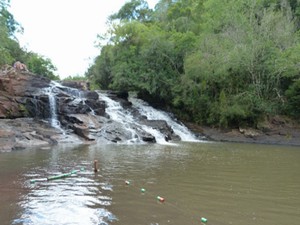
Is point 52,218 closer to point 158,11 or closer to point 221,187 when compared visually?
point 221,187

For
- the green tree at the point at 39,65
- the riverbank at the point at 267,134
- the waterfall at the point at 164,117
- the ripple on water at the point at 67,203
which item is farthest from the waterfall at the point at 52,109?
the green tree at the point at 39,65

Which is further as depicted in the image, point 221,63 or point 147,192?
point 221,63

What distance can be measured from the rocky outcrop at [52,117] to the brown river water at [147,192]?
18.9 ft

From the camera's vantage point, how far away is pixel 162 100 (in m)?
28.8

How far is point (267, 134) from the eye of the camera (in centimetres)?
2219

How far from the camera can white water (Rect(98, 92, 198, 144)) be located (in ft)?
68.4

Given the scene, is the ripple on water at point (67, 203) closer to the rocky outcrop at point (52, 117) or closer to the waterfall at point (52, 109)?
the rocky outcrop at point (52, 117)

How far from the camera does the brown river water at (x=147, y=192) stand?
17.9ft

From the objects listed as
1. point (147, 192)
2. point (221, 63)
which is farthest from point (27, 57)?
point (147, 192)

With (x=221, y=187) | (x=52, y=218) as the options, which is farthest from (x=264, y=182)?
(x=52, y=218)

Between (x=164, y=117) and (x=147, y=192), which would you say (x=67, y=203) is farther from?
(x=164, y=117)

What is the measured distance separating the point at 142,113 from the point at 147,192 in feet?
61.3

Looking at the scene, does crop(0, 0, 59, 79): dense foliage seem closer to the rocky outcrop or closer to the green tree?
the green tree

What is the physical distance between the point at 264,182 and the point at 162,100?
20597 mm
